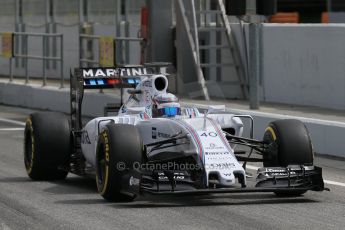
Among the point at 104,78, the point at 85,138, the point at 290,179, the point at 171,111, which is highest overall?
the point at 104,78

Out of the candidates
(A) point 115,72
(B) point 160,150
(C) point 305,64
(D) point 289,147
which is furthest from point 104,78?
(C) point 305,64

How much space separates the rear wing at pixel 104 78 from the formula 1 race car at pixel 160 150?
23 millimetres

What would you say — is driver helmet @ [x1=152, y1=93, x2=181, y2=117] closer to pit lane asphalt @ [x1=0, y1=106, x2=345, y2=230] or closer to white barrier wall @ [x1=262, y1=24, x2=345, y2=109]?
pit lane asphalt @ [x1=0, y1=106, x2=345, y2=230]

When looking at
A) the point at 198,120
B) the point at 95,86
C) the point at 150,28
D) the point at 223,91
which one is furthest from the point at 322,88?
the point at 198,120

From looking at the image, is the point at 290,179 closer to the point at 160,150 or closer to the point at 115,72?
the point at 160,150

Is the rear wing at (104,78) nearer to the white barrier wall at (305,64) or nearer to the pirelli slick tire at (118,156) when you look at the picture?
the pirelli slick tire at (118,156)

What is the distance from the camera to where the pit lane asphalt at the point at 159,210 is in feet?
32.5

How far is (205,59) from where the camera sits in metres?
25.6

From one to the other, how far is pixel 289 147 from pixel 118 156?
1.94 metres

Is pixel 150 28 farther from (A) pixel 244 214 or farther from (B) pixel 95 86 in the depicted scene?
(A) pixel 244 214

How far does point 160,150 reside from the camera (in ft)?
38.7

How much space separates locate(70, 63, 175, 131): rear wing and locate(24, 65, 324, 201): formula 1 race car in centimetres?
2

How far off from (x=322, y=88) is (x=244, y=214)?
10661mm

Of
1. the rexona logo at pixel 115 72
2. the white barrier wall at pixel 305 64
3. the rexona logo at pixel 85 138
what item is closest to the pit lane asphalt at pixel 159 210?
the rexona logo at pixel 85 138
